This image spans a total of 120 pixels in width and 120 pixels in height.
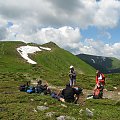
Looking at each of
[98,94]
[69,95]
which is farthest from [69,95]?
[98,94]

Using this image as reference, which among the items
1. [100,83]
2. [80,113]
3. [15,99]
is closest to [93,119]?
[80,113]

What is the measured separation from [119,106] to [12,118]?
12568 millimetres

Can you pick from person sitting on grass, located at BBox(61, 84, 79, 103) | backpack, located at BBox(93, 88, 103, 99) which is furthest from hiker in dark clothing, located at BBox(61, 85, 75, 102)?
backpack, located at BBox(93, 88, 103, 99)

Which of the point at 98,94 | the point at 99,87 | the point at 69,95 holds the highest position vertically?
the point at 99,87

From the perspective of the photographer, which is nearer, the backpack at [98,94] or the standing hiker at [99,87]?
the backpack at [98,94]

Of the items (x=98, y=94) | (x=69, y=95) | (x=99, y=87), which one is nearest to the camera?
(x=69, y=95)

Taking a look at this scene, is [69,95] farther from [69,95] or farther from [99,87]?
[99,87]

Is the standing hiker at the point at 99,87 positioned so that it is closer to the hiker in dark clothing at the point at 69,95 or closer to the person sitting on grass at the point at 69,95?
the person sitting on grass at the point at 69,95

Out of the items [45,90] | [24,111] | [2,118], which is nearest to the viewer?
[2,118]

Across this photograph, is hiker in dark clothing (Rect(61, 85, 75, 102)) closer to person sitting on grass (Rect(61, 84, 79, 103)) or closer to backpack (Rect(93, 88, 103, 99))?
person sitting on grass (Rect(61, 84, 79, 103))

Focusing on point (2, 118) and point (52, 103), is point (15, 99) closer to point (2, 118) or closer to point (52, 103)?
point (52, 103)

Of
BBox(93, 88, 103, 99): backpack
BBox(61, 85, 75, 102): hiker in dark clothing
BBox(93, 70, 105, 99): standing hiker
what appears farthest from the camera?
BBox(93, 70, 105, 99): standing hiker

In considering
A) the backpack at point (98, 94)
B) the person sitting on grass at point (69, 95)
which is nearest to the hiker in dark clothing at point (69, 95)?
the person sitting on grass at point (69, 95)

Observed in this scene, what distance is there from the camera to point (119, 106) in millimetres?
29219
